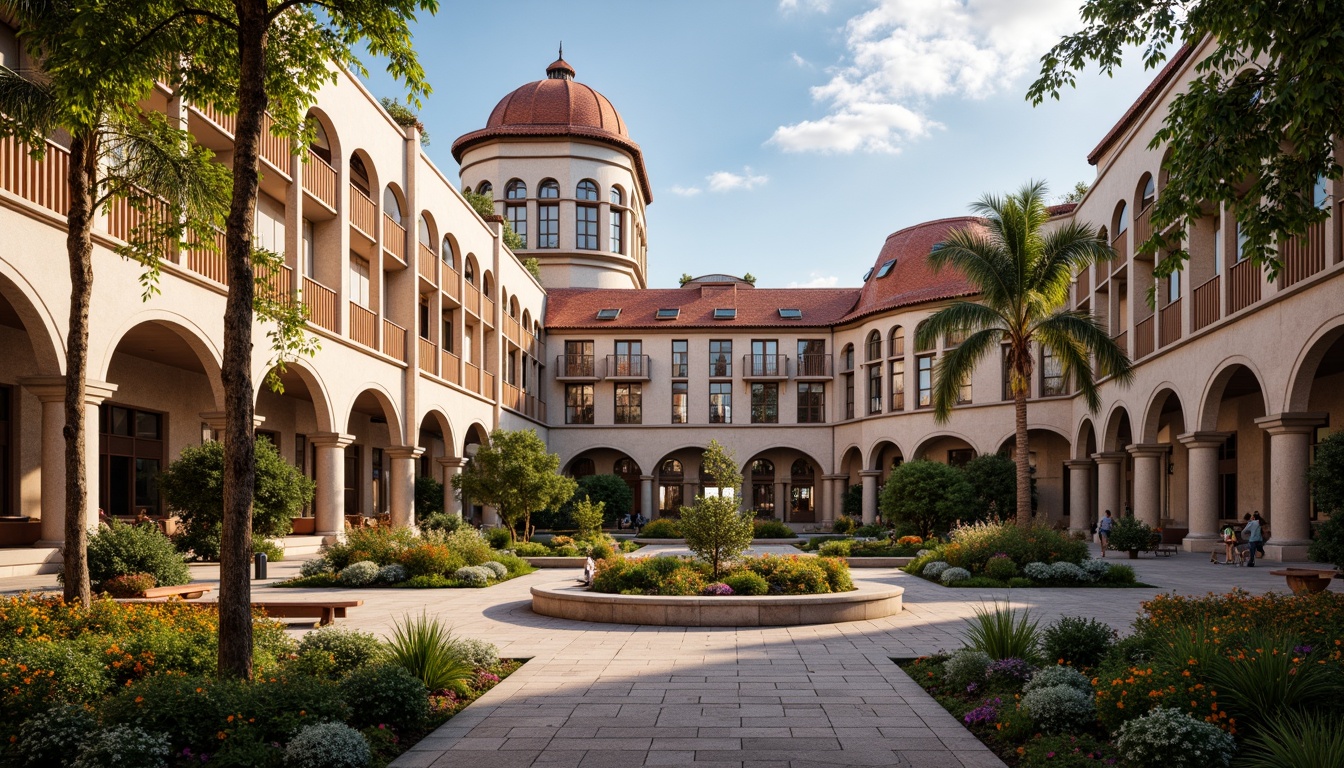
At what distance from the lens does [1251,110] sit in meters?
9.69

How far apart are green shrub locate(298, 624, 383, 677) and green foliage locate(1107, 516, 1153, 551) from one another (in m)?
21.3

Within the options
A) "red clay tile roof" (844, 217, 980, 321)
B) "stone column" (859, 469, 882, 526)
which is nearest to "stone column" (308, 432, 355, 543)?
"stone column" (859, 469, 882, 526)

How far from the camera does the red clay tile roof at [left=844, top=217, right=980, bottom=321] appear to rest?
1641 inches

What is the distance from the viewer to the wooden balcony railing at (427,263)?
28281 millimetres

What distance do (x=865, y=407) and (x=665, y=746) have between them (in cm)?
3907

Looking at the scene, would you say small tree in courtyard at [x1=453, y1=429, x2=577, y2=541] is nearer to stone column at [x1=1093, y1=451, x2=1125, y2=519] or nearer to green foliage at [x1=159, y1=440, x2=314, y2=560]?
green foliage at [x1=159, y1=440, x2=314, y2=560]

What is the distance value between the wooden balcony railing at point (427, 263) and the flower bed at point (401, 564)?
10.3 metres

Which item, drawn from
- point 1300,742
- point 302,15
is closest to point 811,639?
point 1300,742

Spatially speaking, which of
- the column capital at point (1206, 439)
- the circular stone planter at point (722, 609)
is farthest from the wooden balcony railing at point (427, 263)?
the column capital at point (1206, 439)

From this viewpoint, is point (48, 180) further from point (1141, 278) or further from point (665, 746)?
point (1141, 278)

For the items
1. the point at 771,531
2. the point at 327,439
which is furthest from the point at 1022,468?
the point at 327,439

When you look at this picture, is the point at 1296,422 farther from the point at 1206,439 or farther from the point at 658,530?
the point at 658,530

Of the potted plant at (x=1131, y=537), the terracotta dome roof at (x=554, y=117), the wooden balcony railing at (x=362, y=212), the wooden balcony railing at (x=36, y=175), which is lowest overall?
the potted plant at (x=1131, y=537)

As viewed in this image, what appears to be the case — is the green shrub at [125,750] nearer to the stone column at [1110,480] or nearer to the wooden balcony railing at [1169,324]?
the wooden balcony railing at [1169,324]
